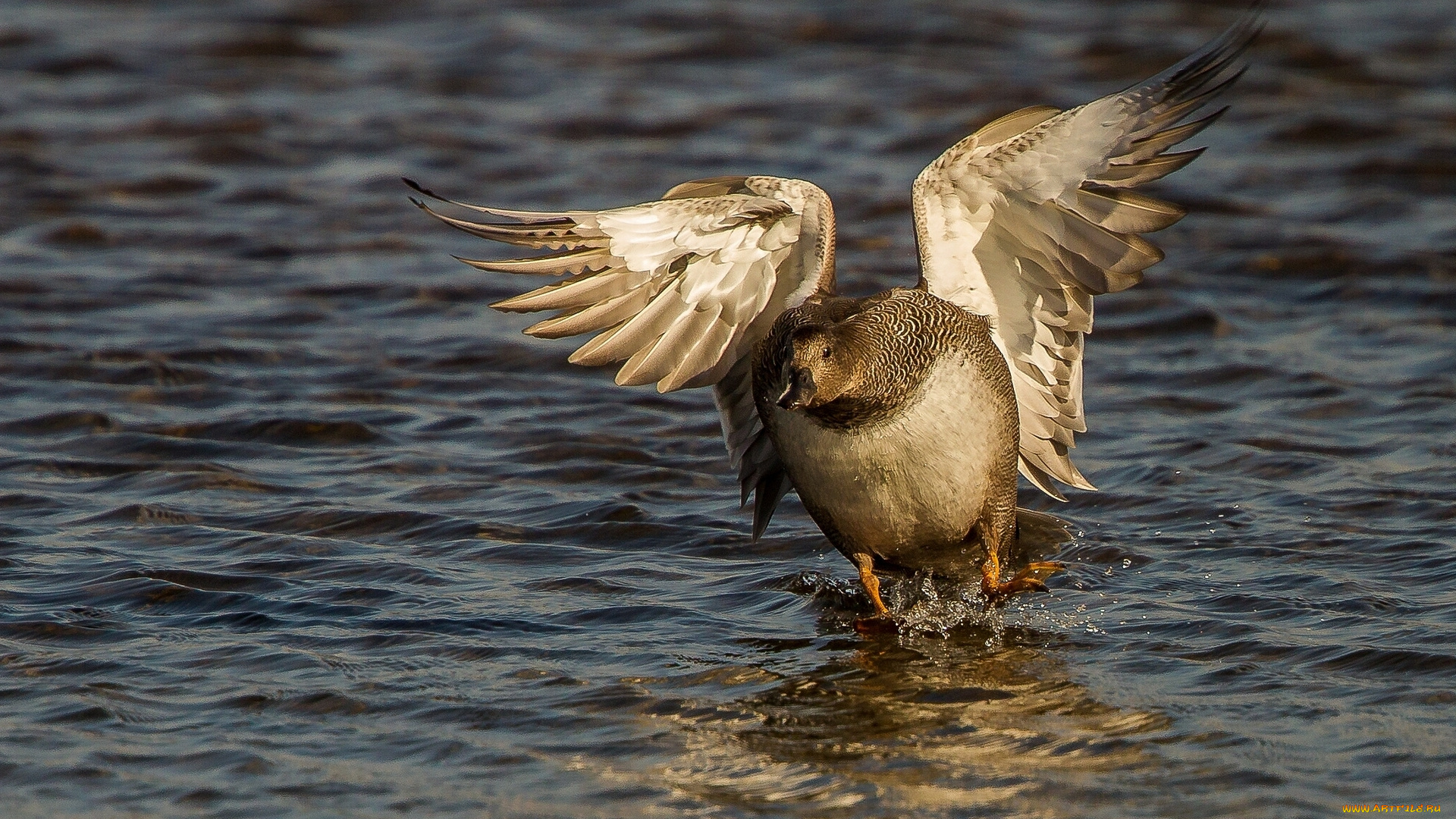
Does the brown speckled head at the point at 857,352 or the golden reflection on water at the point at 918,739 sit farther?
the brown speckled head at the point at 857,352

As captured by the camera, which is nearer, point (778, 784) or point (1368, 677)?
point (778, 784)

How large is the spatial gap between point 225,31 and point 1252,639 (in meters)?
12.8

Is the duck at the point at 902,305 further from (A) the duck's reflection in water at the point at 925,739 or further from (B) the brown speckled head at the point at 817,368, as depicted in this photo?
(A) the duck's reflection in water at the point at 925,739

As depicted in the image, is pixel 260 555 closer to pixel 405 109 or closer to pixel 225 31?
pixel 405 109

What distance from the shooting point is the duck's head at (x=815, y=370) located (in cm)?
599

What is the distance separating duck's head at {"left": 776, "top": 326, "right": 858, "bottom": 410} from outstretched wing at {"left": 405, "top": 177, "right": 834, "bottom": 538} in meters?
0.73

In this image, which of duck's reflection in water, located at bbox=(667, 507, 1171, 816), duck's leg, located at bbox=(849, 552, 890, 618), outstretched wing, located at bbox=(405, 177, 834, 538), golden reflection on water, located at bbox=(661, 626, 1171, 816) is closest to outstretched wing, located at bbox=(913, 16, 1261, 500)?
outstretched wing, located at bbox=(405, 177, 834, 538)

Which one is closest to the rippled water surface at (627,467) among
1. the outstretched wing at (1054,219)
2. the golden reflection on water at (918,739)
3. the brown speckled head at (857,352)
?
the golden reflection on water at (918,739)

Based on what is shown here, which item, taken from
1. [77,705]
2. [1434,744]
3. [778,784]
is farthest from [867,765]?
[77,705]

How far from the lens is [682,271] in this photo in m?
6.81

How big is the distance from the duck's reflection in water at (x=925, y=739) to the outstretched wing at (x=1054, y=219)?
4.21 ft

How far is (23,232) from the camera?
11875mm

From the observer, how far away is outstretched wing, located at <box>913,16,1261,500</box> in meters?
6.36

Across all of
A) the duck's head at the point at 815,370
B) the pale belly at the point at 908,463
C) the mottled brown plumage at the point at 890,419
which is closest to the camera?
the duck's head at the point at 815,370
